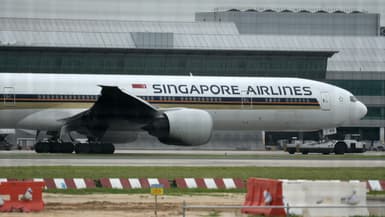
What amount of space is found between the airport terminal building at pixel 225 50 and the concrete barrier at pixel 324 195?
142 ft

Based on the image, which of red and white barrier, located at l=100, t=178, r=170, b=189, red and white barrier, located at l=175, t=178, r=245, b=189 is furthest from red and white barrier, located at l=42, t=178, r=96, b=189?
red and white barrier, located at l=175, t=178, r=245, b=189

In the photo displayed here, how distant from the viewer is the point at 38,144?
5309cm

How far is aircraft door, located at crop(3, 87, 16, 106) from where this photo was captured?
51.9 metres

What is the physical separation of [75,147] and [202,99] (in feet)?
24.5

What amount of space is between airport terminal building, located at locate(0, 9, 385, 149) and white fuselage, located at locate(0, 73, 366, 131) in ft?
36.8

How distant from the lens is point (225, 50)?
80688 mm

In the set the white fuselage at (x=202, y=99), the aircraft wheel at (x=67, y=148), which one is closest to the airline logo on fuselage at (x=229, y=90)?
the white fuselage at (x=202, y=99)

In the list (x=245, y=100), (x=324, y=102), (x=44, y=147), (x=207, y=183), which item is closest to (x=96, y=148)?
(x=44, y=147)

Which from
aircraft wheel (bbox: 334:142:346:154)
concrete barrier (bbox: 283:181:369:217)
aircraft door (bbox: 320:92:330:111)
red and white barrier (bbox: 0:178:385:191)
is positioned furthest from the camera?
aircraft wheel (bbox: 334:142:346:154)

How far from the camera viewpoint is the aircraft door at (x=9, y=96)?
51.9 m

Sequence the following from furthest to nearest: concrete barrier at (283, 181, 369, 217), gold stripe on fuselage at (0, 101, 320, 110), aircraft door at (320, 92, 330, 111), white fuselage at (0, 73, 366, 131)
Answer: aircraft door at (320, 92, 330, 111)
white fuselage at (0, 73, 366, 131)
gold stripe on fuselage at (0, 101, 320, 110)
concrete barrier at (283, 181, 369, 217)

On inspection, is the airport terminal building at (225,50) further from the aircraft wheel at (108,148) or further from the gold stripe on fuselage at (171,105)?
the aircraft wheel at (108,148)

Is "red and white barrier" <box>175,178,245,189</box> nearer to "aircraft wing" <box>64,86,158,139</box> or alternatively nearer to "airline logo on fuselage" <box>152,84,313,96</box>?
"aircraft wing" <box>64,86,158,139</box>

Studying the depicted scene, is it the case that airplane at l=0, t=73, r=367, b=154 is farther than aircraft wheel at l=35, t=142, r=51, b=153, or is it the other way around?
aircraft wheel at l=35, t=142, r=51, b=153
